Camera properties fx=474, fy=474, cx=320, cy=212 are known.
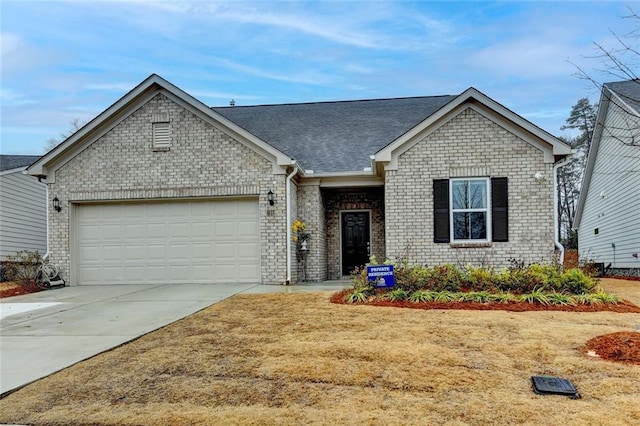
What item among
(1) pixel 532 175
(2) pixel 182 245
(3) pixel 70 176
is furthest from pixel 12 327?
(1) pixel 532 175

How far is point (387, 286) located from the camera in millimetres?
8969

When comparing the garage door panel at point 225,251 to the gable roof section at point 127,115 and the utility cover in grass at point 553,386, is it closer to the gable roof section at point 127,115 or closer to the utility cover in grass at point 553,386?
the gable roof section at point 127,115

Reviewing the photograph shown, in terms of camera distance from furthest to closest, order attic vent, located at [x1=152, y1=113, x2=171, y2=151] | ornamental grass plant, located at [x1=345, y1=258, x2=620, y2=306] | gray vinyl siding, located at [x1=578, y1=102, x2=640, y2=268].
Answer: gray vinyl siding, located at [x1=578, y1=102, x2=640, y2=268] < attic vent, located at [x1=152, y1=113, x2=171, y2=151] < ornamental grass plant, located at [x1=345, y1=258, x2=620, y2=306]

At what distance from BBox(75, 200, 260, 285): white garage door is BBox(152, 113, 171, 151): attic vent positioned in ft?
5.19

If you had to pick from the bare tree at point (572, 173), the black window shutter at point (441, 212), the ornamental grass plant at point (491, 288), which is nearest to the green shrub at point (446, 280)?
the ornamental grass plant at point (491, 288)

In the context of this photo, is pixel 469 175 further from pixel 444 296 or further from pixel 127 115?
pixel 127 115

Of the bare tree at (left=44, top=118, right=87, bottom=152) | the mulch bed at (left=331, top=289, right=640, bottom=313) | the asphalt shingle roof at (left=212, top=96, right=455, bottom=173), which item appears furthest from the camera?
the bare tree at (left=44, top=118, right=87, bottom=152)

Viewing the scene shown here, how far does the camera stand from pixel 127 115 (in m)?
12.8

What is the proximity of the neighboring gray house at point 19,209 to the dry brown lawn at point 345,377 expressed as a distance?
45.4 ft

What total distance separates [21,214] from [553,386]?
19.2 meters

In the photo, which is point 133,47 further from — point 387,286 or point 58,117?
point 58,117

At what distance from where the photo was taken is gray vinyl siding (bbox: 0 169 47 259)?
1700cm

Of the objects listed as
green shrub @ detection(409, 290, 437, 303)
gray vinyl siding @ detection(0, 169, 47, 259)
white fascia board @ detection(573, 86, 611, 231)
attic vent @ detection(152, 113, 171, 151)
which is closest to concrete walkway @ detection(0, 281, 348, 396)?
green shrub @ detection(409, 290, 437, 303)

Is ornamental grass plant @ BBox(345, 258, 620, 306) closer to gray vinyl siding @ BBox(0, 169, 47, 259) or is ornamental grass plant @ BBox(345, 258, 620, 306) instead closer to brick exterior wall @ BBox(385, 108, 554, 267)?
brick exterior wall @ BBox(385, 108, 554, 267)
